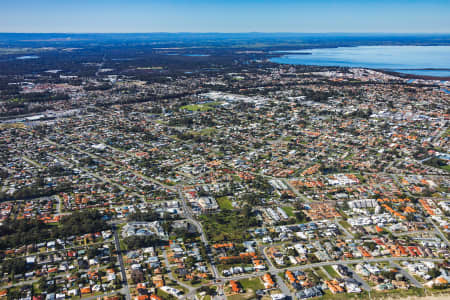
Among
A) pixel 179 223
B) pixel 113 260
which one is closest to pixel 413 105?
pixel 179 223

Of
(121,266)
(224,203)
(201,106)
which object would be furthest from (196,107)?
(121,266)

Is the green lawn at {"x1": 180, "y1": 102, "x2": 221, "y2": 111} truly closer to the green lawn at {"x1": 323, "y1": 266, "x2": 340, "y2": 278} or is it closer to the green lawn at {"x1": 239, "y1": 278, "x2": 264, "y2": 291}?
the green lawn at {"x1": 323, "y1": 266, "x2": 340, "y2": 278}

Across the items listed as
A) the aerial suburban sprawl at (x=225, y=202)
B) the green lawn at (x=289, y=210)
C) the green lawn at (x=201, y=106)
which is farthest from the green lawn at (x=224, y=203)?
the green lawn at (x=201, y=106)

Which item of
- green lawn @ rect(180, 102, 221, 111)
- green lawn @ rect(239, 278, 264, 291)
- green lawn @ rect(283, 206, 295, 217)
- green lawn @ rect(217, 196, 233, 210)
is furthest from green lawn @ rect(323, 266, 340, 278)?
green lawn @ rect(180, 102, 221, 111)

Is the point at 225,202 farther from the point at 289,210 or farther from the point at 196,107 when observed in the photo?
the point at 196,107

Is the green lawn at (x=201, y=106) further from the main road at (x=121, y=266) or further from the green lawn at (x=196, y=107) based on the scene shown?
the main road at (x=121, y=266)
